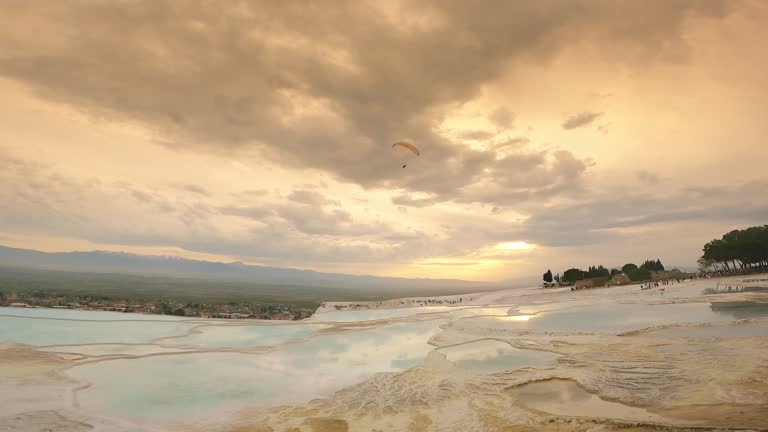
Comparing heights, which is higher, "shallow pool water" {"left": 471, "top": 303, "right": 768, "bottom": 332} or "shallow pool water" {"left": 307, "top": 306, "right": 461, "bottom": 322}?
"shallow pool water" {"left": 471, "top": 303, "right": 768, "bottom": 332}

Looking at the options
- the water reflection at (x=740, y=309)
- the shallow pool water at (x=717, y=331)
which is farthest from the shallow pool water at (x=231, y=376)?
the water reflection at (x=740, y=309)

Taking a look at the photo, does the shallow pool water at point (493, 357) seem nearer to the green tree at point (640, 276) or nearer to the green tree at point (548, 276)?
the green tree at point (640, 276)

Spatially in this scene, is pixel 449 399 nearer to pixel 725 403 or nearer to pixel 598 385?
pixel 598 385

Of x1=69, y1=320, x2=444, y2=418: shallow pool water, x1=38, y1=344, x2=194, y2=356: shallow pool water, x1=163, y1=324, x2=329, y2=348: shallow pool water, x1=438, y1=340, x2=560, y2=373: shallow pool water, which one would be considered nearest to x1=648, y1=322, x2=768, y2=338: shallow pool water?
x1=438, y1=340, x2=560, y2=373: shallow pool water

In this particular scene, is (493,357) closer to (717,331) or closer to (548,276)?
(717,331)

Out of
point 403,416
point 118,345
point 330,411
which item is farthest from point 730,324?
point 118,345

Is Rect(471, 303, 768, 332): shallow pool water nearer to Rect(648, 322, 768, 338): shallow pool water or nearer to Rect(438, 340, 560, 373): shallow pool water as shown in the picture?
Rect(648, 322, 768, 338): shallow pool water

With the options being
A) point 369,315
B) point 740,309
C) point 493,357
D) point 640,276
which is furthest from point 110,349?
point 640,276
